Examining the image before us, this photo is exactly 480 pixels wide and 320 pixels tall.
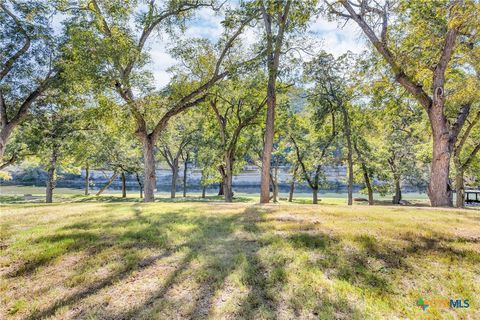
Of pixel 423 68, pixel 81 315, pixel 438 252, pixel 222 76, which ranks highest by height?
pixel 222 76

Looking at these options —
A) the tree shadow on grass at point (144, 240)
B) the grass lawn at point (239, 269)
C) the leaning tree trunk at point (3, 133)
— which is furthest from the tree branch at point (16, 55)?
the tree shadow on grass at point (144, 240)

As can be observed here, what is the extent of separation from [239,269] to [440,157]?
9930mm

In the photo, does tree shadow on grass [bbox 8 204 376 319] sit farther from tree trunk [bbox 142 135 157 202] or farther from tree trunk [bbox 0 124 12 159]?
tree trunk [bbox 0 124 12 159]

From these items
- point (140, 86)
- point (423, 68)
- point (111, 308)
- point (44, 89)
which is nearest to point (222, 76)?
point (140, 86)

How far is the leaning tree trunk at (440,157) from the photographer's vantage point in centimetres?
1014

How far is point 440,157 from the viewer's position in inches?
402

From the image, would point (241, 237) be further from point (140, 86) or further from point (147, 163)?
point (140, 86)

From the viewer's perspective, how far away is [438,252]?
15.6 feet

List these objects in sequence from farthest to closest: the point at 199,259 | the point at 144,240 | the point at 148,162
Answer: the point at 148,162
the point at 144,240
the point at 199,259

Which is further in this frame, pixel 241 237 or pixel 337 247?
pixel 241 237

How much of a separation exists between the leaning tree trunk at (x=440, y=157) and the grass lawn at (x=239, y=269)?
4.20 m

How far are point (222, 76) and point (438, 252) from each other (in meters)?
13.1

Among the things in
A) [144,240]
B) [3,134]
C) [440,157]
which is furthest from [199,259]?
[3,134]

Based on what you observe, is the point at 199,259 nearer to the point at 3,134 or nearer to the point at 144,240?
the point at 144,240
